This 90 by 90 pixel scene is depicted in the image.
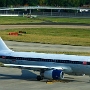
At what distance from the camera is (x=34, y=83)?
1887 inches

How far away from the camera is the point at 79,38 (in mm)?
106750

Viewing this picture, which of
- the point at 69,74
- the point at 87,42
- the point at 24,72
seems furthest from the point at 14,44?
the point at 69,74

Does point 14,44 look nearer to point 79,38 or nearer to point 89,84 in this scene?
point 79,38

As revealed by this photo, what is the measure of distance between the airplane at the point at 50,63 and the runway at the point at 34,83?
117 cm

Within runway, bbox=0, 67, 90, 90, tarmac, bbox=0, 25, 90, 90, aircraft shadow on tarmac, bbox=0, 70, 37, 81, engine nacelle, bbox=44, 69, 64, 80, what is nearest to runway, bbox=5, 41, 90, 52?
tarmac, bbox=0, 25, 90, 90

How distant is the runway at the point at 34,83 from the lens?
149 feet

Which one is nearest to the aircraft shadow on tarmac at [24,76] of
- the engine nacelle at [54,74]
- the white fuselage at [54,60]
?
the white fuselage at [54,60]

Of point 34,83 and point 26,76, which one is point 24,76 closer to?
point 26,76

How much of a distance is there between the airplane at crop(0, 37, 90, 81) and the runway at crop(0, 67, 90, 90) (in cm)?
117

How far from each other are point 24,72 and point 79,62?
10114mm

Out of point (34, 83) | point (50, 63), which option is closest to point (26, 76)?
point (50, 63)

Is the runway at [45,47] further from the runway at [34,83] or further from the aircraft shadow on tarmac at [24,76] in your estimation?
the runway at [34,83]

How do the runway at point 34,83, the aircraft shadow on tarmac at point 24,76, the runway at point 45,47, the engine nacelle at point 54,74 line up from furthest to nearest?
1. the runway at point 45,47
2. the aircraft shadow on tarmac at point 24,76
3. the engine nacelle at point 54,74
4. the runway at point 34,83

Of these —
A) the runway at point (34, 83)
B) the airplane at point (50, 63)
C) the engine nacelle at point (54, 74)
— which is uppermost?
the airplane at point (50, 63)
